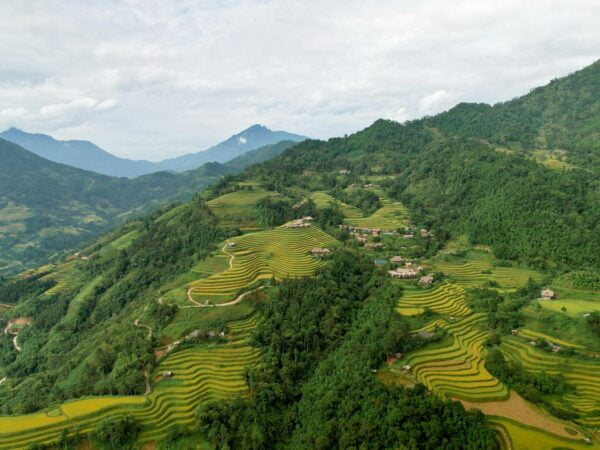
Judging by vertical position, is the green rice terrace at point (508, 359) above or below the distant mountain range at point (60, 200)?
below

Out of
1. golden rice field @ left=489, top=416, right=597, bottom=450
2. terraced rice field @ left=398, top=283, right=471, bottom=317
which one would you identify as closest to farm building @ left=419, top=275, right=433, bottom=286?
terraced rice field @ left=398, top=283, right=471, bottom=317

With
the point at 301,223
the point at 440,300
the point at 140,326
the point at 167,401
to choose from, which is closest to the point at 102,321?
the point at 140,326

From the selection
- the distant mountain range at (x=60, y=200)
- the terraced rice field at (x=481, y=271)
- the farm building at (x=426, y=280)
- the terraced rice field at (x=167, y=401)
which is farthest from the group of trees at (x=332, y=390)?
the distant mountain range at (x=60, y=200)

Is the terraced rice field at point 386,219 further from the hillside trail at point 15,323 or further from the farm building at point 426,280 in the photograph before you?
the hillside trail at point 15,323

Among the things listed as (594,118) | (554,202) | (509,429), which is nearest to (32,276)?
(509,429)

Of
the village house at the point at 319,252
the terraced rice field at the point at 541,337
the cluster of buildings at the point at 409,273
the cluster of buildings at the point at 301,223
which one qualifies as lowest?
the terraced rice field at the point at 541,337
